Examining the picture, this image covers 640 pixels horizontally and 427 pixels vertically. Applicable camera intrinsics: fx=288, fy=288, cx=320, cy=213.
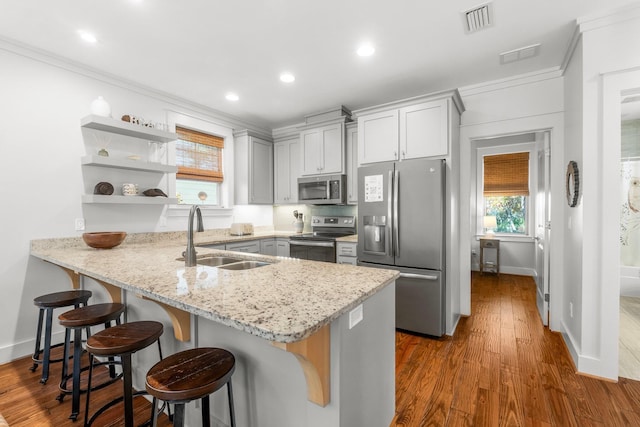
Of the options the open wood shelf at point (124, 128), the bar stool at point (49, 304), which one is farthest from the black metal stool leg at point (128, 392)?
the open wood shelf at point (124, 128)

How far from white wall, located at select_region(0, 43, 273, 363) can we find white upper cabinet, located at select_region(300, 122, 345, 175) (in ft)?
7.84

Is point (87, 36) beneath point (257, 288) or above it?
above

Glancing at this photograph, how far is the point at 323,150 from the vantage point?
414 centimetres

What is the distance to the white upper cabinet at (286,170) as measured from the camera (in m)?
4.55

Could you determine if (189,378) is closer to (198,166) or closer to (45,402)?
(45,402)

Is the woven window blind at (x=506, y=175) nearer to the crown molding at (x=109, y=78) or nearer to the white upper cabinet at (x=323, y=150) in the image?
the white upper cabinet at (x=323, y=150)

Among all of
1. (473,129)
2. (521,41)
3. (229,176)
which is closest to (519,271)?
(473,129)

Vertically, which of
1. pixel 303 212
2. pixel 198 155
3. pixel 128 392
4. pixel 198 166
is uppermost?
pixel 198 155

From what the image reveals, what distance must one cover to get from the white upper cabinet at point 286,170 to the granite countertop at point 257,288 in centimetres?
262

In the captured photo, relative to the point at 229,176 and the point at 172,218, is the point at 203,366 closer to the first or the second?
the point at 172,218

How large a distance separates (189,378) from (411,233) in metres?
2.36

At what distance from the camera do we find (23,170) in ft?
8.24

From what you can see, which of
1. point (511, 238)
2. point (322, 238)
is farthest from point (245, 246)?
point (511, 238)

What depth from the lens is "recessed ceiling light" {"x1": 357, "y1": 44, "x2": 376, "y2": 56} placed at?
2.51 meters
